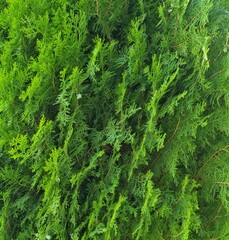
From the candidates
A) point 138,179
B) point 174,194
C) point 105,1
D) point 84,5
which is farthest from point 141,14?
point 174,194

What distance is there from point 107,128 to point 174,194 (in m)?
0.72

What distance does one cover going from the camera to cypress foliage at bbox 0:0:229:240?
5.84 feet

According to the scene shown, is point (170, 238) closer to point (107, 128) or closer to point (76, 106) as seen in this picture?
point (107, 128)

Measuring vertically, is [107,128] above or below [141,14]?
below

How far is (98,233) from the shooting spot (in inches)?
73.2

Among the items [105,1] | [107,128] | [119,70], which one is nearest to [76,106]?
[107,128]

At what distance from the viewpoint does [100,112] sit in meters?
1.98

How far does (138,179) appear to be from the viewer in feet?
6.54

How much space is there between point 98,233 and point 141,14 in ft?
4.42

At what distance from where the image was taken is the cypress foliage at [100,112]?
1781 millimetres

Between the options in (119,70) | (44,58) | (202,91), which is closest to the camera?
(44,58)

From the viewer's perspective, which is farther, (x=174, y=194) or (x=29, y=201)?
(x=174, y=194)

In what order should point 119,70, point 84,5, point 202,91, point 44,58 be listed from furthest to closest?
point 202,91 → point 119,70 → point 84,5 → point 44,58

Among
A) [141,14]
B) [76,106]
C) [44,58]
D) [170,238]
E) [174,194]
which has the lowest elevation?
[170,238]
